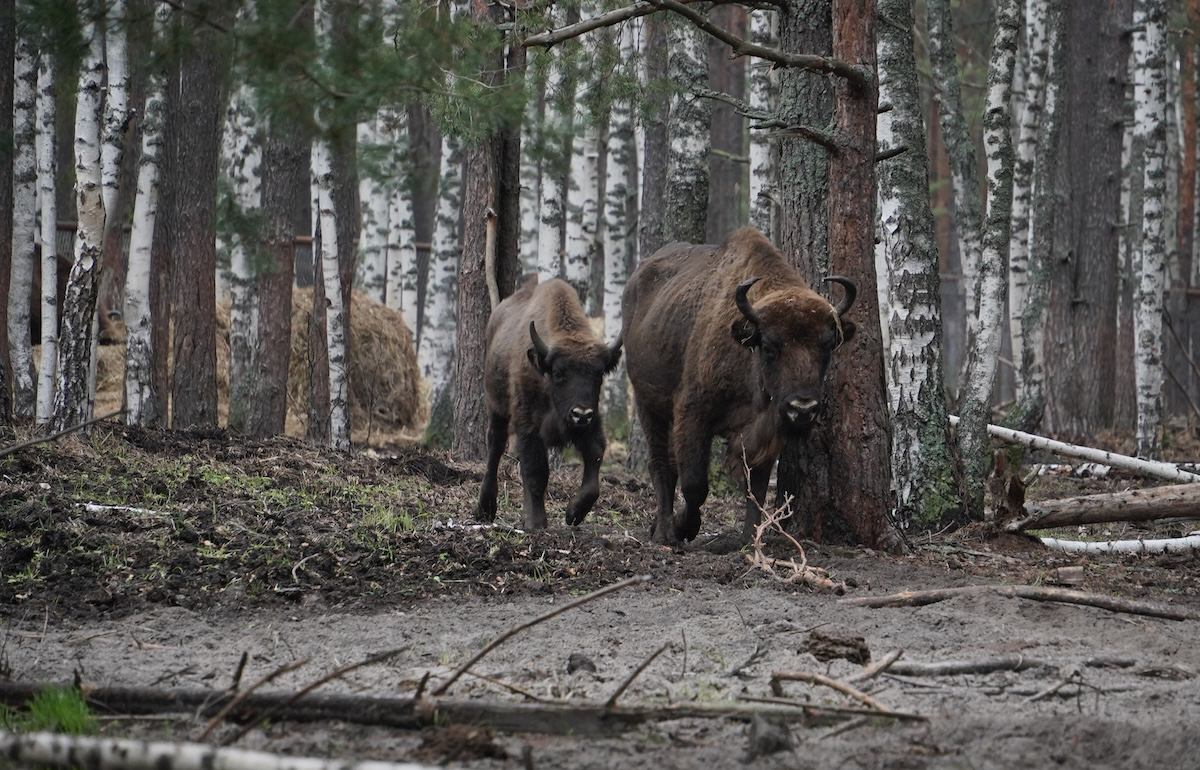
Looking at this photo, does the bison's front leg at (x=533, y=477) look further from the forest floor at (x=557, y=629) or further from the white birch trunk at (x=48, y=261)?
the white birch trunk at (x=48, y=261)

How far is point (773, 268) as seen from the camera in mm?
8594

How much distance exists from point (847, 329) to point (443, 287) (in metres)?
12.8

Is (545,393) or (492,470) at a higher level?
(545,393)

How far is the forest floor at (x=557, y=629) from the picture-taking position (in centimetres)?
409

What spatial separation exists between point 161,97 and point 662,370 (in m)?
7.89

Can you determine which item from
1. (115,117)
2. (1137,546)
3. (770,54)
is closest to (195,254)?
(115,117)

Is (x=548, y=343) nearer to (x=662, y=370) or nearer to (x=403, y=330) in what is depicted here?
(x=662, y=370)

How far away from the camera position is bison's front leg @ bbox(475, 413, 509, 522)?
33.3 feet

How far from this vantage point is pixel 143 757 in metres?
3.17

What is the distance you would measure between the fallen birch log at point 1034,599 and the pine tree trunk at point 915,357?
273 centimetres

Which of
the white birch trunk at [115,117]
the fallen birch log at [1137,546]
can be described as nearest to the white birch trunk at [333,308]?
the white birch trunk at [115,117]

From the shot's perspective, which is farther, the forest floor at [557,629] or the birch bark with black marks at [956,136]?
the birch bark with black marks at [956,136]

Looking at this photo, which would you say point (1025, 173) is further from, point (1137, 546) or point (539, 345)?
point (539, 345)

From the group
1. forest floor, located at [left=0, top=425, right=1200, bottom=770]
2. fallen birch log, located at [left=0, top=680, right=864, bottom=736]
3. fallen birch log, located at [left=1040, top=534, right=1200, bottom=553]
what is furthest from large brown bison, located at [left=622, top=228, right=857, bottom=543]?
fallen birch log, located at [left=0, top=680, right=864, bottom=736]
